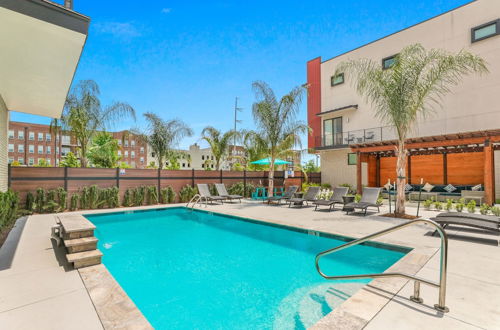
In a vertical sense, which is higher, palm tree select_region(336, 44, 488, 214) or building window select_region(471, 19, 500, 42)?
building window select_region(471, 19, 500, 42)

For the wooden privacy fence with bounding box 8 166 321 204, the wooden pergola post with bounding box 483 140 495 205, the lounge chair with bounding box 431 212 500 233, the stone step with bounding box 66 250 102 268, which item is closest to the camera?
the stone step with bounding box 66 250 102 268

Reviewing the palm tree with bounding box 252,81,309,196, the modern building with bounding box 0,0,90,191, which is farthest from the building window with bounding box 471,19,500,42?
the modern building with bounding box 0,0,90,191

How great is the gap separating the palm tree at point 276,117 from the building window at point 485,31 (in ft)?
35.9

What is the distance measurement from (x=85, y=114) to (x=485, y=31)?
2144 centimetres

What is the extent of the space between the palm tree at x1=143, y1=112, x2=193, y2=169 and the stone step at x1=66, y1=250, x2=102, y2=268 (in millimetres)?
11616

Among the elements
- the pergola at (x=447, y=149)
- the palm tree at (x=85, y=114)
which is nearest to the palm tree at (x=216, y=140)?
the palm tree at (x=85, y=114)

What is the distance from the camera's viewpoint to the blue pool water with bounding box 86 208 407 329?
3.44 metres

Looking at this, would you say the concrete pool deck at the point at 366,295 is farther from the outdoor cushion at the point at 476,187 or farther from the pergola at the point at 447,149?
the outdoor cushion at the point at 476,187

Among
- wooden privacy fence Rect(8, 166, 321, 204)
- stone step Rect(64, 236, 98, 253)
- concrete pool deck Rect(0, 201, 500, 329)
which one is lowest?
concrete pool deck Rect(0, 201, 500, 329)

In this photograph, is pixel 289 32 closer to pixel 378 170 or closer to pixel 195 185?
pixel 195 185

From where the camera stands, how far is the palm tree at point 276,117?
1298cm

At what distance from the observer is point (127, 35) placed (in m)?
12.5

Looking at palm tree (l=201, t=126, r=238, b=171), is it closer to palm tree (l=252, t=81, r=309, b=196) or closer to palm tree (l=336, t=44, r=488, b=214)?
palm tree (l=252, t=81, r=309, b=196)

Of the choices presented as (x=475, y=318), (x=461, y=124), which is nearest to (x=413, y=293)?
(x=475, y=318)
